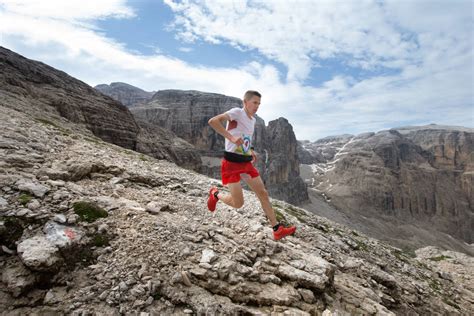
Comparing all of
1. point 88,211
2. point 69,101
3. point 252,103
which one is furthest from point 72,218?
point 69,101

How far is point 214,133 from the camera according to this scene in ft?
534

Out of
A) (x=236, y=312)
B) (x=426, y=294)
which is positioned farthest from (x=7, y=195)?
(x=426, y=294)

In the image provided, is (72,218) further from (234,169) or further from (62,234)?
(234,169)

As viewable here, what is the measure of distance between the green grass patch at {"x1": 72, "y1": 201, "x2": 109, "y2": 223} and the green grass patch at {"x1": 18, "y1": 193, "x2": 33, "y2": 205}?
95 cm

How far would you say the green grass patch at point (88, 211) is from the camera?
6578 mm

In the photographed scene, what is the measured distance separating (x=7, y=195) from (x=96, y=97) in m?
55.8

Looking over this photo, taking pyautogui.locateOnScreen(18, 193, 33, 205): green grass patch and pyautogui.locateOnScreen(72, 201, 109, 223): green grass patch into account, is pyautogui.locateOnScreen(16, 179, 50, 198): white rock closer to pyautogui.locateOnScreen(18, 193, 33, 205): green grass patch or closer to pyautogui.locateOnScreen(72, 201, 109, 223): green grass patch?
pyautogui.locateOnScreen(18, 193, 33, 205): green grass patch

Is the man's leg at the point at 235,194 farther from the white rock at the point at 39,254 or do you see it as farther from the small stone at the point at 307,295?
the white rock at the point at 39,254

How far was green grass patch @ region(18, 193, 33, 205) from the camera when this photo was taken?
20.3 ft

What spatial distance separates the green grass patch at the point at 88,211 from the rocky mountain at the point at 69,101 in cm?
3293

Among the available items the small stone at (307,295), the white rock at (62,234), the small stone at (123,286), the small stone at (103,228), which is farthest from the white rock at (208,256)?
the white rock at (62,234)

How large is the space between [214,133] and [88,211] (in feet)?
515

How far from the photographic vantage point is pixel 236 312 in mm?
5211

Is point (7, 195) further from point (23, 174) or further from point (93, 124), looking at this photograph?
point (93, 124)
